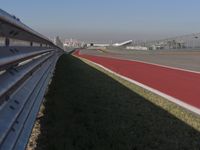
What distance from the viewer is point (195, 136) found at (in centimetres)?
658

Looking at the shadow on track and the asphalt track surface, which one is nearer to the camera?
the shadow on track

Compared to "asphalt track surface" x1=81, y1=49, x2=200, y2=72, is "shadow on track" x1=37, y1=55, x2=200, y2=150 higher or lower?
higher

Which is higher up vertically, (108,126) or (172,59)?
(108,126)

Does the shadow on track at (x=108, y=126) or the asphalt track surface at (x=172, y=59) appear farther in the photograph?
the asphalt track surface at (x=172, y=59)

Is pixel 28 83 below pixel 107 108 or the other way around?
the other way around

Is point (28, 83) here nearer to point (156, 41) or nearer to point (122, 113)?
point (122, 113)

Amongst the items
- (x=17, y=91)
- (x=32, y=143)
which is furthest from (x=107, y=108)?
(x=17, y=91)

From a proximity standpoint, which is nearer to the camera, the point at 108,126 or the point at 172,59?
the point at 108,126

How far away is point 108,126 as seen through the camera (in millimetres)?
6910

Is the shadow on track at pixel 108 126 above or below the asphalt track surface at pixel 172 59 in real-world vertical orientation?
above

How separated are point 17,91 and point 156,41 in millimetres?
116034

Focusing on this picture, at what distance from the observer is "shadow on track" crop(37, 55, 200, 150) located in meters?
5.79

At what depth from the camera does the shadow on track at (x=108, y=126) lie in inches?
228

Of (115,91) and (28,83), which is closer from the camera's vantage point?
(28,83)
